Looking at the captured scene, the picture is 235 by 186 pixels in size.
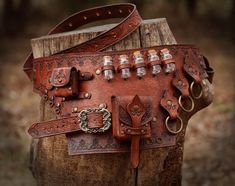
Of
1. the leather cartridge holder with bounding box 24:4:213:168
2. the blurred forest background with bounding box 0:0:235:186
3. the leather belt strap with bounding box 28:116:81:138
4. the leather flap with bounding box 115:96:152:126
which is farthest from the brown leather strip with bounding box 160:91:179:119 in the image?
the blurred forest background with bounding box 0:0:235:186

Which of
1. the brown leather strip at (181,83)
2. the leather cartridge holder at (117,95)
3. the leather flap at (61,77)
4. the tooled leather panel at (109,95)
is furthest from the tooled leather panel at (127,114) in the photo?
the leather flap at (61,77)

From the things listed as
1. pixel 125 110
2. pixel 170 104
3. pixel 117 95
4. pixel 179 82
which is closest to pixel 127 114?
pixel 125 110

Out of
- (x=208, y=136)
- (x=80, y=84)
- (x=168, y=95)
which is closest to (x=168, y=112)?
(x=168, y=95)

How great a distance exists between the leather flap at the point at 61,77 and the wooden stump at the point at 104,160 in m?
0.38

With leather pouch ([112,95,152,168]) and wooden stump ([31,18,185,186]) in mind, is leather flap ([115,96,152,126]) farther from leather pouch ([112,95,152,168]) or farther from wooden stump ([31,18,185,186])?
wooden stump ([31,18,185,186])

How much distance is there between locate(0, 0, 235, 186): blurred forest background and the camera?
21.6ft

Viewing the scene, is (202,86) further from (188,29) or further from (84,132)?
(188,29)

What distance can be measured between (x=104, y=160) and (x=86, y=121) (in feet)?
1.22

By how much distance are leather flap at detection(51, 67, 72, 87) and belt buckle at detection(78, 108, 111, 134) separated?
210 millimetres

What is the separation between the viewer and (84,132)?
3070mm

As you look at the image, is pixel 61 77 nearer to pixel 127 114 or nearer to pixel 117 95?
pixel 117 95

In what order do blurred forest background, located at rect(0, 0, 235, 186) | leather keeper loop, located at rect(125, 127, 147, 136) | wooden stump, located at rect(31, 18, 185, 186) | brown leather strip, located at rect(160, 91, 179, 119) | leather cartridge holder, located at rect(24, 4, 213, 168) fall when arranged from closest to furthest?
1. leather keeper loop, located at rect(125, 127, 147, 136)
2. leather cartridge holder, located at rect(24, 4, 213, 168)
3. brown leather strip, located at rect(160, 91, 179, 119)
4. wooden stump, located at rect(31, 18, 185, 186)
5. blurred forest background, located at rect(0, 0, 235, 186)

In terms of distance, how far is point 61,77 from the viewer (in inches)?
121

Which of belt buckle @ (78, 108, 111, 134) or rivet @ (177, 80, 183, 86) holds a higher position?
rivet @ (177, 80, 183, 86)
